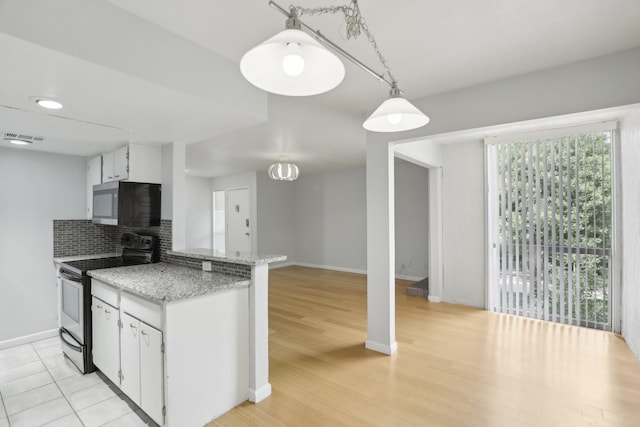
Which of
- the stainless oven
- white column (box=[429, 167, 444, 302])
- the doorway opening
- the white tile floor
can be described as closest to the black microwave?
the stainless oven

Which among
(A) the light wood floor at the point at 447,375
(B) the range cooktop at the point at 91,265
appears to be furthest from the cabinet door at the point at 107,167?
(A) the light wood floor at the point at 447,375

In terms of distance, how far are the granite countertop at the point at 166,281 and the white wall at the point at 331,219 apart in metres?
4.64

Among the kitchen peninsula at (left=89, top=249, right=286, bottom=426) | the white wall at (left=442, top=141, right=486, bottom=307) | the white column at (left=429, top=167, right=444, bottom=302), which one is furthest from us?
the white column at (left=429, top=167, right=444, bottom=302)

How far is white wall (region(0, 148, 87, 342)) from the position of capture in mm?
3225

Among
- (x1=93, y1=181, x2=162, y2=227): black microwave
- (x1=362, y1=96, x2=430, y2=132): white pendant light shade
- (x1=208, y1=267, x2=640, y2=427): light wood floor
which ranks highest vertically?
(x1=362, y1=96, x2=430, y2=132): white pendant light shade

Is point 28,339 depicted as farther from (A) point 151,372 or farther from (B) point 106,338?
(A) point 151,372

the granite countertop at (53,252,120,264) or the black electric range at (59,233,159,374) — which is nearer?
the black electric range at (59,233,159,374)

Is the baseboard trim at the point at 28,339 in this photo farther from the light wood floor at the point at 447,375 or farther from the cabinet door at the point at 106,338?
the light wood floor at the point at 447,375

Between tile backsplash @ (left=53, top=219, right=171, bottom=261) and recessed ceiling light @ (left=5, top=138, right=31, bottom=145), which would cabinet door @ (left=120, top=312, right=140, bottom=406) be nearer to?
tile backsplash @ (left=53, top=219, right=171, bottom=261)

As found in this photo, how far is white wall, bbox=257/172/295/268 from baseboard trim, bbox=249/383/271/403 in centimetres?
493

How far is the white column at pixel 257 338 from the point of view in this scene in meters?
2.21

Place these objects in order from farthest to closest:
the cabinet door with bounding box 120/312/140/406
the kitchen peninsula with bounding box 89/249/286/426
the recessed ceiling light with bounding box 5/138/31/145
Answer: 1. the recessed ceiling light with bounding box 5/138/31/145
2. the cabinet door with bounding box 120/312/140/406
3. the kitchen peninsula with bounding box 89/249/286/426

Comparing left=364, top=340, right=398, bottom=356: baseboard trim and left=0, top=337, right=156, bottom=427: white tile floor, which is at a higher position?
left=364, top=340, right=398, bottom=356: baseboard trim

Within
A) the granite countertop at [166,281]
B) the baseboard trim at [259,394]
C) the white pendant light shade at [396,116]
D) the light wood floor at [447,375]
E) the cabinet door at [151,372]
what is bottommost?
the light wood floor at [447,375]
